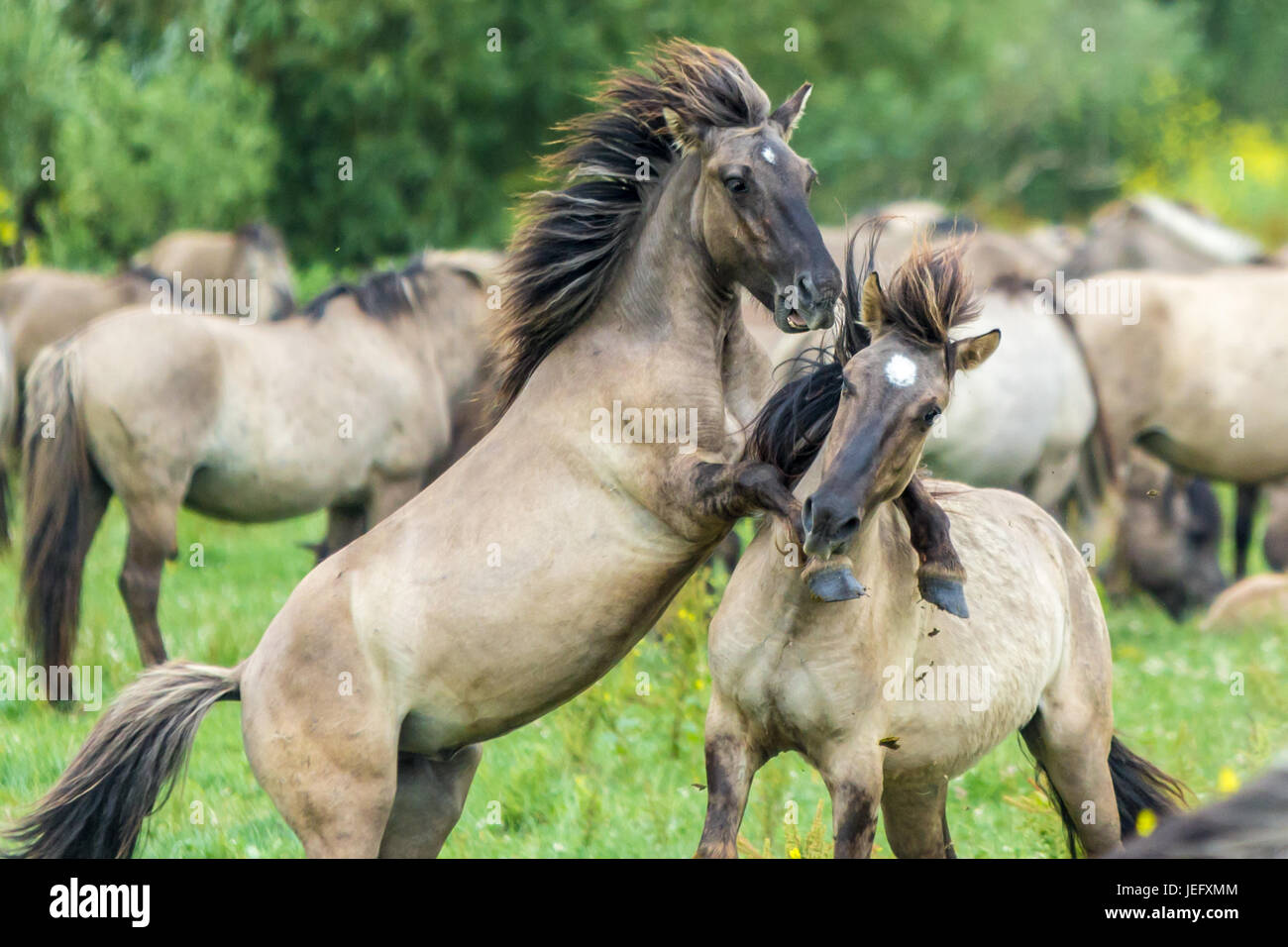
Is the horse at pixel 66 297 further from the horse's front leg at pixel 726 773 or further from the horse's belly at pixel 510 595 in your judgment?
the horse's front leg at pixel 726 773

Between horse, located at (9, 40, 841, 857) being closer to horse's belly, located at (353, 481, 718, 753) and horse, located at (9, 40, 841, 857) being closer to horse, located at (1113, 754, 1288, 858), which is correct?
horse's belly, located at (353, 481, 718, 753)

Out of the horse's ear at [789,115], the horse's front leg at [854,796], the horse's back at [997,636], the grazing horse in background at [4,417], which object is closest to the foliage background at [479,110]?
the grazing horse in background at [4,417]

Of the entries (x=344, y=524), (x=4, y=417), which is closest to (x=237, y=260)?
(x=4, y=417)

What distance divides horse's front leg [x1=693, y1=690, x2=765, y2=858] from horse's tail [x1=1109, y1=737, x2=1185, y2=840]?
4.89 ft

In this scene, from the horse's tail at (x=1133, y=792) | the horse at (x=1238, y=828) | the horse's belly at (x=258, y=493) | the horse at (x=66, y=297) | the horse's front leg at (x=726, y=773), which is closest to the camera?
the horse at (x=1238, y=828)

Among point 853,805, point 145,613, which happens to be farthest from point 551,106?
point 853,805

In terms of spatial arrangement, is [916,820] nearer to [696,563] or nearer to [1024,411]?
[696,563]

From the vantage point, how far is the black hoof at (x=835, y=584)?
12.6ft

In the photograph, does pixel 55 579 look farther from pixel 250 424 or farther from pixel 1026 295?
pixel 1026 295

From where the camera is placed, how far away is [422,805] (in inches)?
191

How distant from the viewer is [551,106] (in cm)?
2380

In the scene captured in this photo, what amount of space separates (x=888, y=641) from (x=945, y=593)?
0.21 meters

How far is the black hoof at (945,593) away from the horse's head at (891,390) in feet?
1.07

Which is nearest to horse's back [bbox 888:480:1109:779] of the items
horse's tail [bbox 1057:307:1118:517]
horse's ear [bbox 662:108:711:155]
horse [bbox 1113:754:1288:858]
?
horse's ear [bbox 662:108:711:155]
